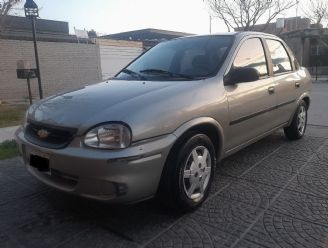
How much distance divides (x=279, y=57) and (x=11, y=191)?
3.91 metres

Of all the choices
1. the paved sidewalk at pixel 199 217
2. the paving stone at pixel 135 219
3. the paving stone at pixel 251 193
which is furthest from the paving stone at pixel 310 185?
the paving stone at pixel 135 219

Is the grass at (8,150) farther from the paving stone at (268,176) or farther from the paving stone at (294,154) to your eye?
the paving stone at (294,154)

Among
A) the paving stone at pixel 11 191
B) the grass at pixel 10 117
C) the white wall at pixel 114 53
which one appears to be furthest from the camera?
the white wall at pixel 114 53

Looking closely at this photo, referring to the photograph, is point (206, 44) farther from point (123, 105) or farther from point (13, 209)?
point (13, 209)

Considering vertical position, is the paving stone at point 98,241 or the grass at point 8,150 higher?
the grass at point 8,150

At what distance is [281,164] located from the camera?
181 inches

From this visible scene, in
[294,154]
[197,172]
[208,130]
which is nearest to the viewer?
[197,172]

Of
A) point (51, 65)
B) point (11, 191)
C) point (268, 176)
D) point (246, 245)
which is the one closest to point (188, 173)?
point (246, 245)

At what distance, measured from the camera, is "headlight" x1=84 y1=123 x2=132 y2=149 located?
2.71m

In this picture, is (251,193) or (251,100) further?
(251,100)

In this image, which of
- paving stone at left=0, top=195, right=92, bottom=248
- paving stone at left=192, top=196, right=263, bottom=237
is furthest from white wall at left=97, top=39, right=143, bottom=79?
paving stone at left=192, top=196, right=263, bottom=237

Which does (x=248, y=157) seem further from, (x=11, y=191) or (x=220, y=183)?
(x=11, y=191)

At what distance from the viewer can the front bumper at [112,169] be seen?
8.73 feet

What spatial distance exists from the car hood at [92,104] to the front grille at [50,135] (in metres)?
0.04
